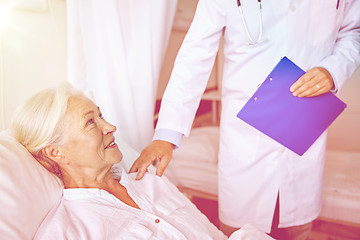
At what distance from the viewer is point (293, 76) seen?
1.12 meters

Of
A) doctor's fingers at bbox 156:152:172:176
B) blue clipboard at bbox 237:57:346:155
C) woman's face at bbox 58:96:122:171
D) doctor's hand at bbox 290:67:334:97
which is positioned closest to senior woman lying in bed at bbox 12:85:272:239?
woman's face at bbox 58:96:122:171

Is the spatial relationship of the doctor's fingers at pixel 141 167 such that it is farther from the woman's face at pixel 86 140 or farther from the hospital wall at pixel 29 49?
the hospital wall at pixel 29 49

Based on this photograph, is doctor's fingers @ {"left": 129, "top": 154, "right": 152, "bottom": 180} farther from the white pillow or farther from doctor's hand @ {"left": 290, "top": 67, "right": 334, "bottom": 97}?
doctor's hand @ {"left": 290, "top": 67, "right": 334, "bottom": 97}

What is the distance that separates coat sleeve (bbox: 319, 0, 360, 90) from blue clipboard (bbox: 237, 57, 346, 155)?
9 cm

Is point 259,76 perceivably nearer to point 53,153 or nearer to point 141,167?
point 141,167

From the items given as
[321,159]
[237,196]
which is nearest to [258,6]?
[321,159]

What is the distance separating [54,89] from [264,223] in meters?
1.02

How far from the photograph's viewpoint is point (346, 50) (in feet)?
3.85

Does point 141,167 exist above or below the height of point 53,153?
below

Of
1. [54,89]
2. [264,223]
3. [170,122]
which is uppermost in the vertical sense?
[54,89]

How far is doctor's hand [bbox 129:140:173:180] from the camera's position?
3.86ft

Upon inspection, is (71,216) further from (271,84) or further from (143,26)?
(143,26)

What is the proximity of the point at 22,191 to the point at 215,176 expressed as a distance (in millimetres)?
1192

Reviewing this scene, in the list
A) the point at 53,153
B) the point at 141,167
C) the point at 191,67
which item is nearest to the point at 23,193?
the point at 53,153
